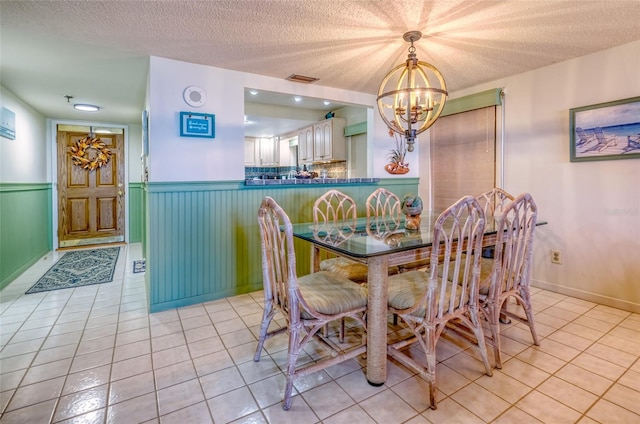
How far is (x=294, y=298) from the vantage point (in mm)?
1556

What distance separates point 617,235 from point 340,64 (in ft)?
8.77

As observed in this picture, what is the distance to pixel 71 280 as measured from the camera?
3.48 m

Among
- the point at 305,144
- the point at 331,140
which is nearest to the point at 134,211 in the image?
the point at 305,144

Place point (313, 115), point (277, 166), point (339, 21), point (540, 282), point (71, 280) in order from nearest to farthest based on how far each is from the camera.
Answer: point (339, 21), point (540, 282), point (71, 280), point (313, 115), point (277, 166)

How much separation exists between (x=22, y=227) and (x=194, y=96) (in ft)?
9.33

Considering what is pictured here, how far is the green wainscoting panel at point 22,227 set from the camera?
3263 millimetres

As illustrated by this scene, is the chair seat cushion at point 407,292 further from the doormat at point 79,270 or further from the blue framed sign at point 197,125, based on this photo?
the doormat at point 79,270

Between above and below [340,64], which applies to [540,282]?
below

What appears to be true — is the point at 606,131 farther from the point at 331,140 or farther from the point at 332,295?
the point at 331,140

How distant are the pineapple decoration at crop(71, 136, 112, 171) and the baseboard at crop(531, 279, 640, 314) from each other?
6.40m

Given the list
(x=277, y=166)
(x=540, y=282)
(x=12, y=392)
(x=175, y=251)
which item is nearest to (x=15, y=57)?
(x=175, y=251)

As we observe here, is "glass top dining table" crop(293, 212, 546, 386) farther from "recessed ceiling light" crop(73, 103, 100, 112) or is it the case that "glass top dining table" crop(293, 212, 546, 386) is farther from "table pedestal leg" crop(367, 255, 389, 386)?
"recessed ceiling light" crop(73, 103, 100, 112)

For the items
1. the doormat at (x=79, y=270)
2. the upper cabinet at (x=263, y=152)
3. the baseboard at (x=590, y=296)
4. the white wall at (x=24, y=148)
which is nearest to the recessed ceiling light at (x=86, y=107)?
the white wall at (x=24, y=148)

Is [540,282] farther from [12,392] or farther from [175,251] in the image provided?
[12,392]
